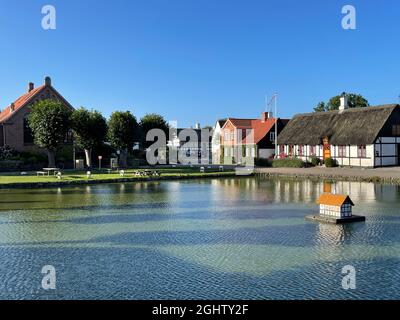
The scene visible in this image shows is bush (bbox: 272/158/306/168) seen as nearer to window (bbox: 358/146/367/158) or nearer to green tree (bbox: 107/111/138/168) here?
Answer: window (bbox: 358/146/367/158)

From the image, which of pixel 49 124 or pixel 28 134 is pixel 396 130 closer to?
pixel 49 124

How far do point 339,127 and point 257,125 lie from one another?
17.3 m

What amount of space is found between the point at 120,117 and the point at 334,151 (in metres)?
26.0

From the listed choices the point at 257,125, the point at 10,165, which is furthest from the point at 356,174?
the point at 10,165

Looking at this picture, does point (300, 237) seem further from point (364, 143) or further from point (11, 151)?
point (11, 151)

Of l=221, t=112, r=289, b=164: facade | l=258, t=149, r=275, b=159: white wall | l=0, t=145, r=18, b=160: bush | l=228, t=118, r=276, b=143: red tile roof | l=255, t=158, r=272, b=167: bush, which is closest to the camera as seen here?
l=0, t=145, r=18, b=160: bush

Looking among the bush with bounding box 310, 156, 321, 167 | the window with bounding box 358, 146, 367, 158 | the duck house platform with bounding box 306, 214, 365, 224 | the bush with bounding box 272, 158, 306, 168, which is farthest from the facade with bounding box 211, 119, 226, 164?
the duck house platform with bounding box 306, 214, 365, 224

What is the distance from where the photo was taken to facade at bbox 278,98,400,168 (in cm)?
4859

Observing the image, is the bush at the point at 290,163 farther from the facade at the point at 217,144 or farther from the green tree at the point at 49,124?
the green tree at the point at 49,124

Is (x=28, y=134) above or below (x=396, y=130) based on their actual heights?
above

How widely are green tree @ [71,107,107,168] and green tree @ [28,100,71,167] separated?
1.66m

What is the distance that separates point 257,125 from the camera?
6894 centimetres

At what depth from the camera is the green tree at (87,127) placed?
53.1 m
